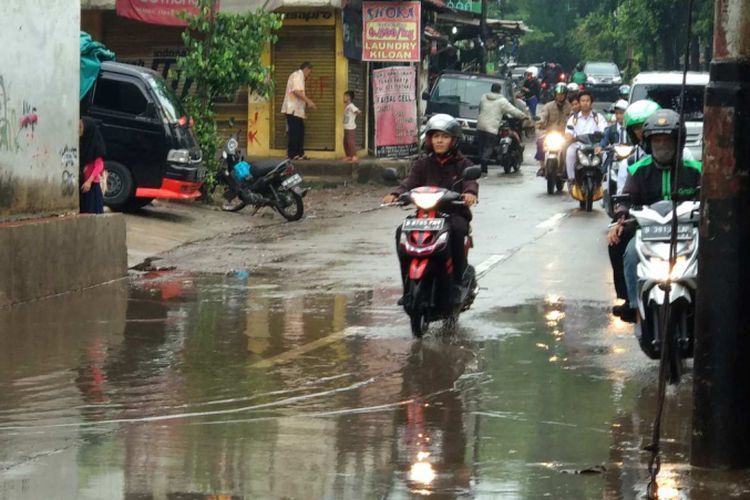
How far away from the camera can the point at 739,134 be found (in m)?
6.20

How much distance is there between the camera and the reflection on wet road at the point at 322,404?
20.6 feet

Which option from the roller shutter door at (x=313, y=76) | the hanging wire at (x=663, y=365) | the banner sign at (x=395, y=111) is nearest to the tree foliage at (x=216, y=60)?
the banner sign at (x=395, y=111)

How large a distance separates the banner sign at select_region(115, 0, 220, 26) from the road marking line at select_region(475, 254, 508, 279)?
10.9 m

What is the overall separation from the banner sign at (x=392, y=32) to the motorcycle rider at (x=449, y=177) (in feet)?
51.6

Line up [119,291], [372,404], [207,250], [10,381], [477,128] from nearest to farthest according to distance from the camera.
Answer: [372,404] → [10,381] → [119,291] → [207,250] → [477,128]

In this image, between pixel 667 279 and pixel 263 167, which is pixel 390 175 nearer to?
pixel 667 279

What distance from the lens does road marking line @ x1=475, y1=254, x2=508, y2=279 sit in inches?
545

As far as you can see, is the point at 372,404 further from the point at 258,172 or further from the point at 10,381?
the point at 258,172

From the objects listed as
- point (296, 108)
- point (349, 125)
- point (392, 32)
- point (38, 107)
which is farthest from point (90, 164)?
point (349, 125)

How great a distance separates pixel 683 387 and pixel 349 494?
3.04m

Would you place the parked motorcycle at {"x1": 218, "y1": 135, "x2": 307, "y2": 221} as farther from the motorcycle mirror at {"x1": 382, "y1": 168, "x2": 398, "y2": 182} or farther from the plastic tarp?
the motorcycle mirror at {"x1": 382, "y1": 168, "x2": 398, "y2": 182}

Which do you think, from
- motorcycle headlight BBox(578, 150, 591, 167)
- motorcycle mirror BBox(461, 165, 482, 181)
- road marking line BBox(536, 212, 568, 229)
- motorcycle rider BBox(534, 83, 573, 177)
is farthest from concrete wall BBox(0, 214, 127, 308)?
motorcycle rider BBox(534, 83, 573, 177)

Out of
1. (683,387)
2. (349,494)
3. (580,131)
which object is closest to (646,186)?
(683,387)

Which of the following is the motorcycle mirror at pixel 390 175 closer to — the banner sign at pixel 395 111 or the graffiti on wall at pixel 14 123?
the graffiti on wall at pixel 14 123
